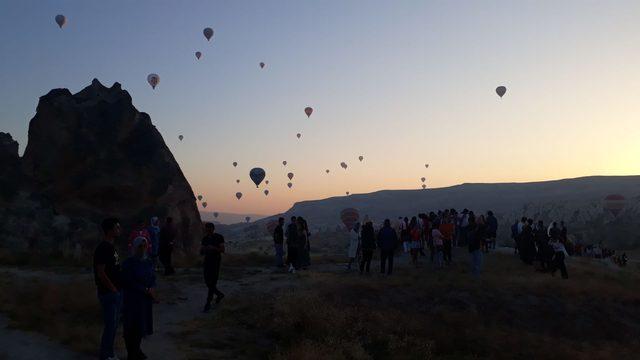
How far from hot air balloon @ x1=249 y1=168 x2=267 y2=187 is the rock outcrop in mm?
17188

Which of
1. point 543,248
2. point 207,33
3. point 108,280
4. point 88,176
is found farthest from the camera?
point 207,33

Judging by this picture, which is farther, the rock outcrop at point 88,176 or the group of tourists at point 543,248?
the rock outcrop at point 88,176

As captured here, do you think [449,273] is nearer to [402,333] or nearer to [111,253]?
[402,333]

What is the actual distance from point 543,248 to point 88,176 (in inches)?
890

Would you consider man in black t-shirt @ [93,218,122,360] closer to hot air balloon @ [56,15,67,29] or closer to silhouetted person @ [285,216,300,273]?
silhouetted person @ [285,216,300,273]

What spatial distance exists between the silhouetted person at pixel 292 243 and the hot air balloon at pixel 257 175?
25.9 metres

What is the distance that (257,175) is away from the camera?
48062 mm

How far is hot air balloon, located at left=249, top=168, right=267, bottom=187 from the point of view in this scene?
47.8m

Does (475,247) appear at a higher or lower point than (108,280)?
lower

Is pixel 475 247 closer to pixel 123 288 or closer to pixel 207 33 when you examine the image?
pixel 123 288

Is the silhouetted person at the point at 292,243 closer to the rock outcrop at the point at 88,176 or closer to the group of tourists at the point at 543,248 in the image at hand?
the rock outcrop at the point at 88,176

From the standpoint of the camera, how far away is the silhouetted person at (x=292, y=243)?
69.0 feet

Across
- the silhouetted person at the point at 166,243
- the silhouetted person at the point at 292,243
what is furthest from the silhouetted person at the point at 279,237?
the silhouetted person at the point at 166,243

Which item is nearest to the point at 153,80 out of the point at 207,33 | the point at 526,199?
the point at 207,33
